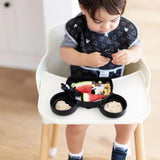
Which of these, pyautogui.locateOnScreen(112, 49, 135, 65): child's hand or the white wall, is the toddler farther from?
the white wall

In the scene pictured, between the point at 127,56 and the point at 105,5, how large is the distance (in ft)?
0.58

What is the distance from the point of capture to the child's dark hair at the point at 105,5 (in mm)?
763

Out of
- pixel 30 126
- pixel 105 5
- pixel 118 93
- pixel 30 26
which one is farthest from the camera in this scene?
pixel 30 26

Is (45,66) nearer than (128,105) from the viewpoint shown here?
No

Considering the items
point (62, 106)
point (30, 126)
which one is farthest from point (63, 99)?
point (30, 126)

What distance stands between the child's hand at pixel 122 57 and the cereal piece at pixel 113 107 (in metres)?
0.12

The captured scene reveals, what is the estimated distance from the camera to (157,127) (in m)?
1.41

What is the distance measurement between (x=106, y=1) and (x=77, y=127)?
1.31 ft

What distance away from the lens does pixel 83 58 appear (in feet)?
2.93

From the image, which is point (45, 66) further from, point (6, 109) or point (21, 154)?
point (6, 109)

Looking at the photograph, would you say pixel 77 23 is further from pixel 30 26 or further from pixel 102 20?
pixel 30 26

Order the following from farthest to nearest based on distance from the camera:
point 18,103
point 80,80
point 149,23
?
point 149,23 < point 18,103 < point 80,80

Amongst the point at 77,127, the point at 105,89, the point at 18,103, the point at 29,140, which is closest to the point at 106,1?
the point at 105,89

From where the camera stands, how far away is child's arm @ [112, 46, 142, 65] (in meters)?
0.84
